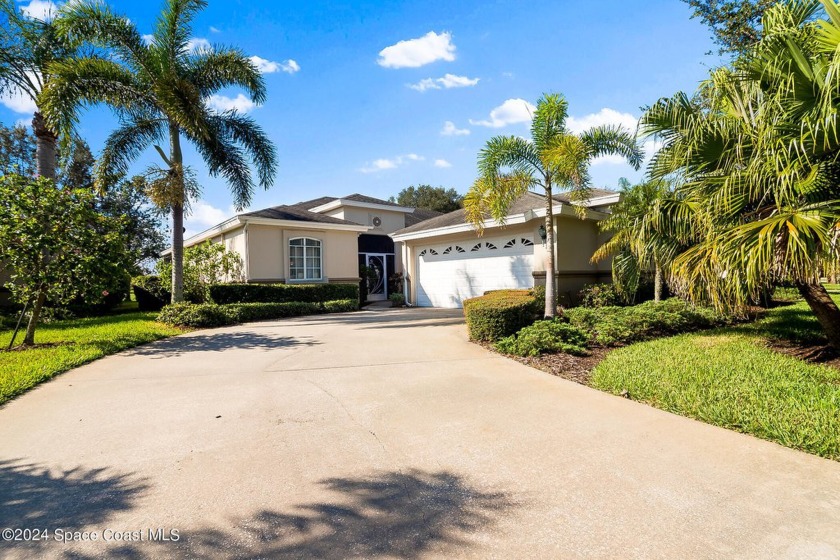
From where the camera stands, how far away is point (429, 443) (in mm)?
3809

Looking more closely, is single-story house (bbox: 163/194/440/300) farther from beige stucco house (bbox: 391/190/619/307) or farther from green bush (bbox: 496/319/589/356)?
green bush (bbox: 496/319/589/356)

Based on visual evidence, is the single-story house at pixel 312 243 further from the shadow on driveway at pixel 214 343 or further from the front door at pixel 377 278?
the shadow on driveway at pixel 214 343

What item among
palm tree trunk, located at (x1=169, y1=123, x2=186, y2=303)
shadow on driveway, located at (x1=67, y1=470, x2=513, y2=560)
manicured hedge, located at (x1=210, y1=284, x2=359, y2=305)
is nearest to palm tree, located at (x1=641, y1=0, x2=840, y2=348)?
shadow on driveway, located at (x1=67, y1=470, x2=513, y2=560)

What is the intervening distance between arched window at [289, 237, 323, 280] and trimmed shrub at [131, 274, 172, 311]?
5616mm

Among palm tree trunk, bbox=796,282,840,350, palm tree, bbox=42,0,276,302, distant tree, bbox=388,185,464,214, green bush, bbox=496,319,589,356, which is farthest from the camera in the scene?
distant tree, bbox=388,185,464,214

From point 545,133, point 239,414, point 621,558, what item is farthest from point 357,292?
point 621,558

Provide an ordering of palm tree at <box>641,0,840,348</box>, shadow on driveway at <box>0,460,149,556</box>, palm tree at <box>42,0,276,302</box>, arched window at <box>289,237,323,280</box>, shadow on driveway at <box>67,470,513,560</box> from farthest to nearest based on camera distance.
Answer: arched window at <box>289,237,323,280</box> → palm tree at <box>42,0,276,302</box> → palm tree at <box>641,0,840,348</box> → shadow on driveway at <box>0,460,149,556</box> → shadow on driveway at <box>67,470,513,560</box>

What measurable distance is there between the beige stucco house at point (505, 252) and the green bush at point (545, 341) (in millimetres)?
3792

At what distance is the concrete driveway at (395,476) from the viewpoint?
2457 mm

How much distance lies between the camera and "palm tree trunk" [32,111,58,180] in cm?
1174

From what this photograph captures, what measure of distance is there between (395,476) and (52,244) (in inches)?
331

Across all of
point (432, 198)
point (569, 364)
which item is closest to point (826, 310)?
point (569, 364)

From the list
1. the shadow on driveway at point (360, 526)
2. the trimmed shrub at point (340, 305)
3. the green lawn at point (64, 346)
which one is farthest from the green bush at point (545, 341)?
the trimmed shrub at point (340, 305)

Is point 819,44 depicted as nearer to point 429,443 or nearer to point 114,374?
point 429,443
